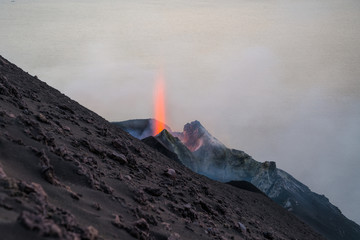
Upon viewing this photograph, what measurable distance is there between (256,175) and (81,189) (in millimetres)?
33990

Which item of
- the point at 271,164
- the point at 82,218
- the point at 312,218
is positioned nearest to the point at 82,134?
the point at 82,218

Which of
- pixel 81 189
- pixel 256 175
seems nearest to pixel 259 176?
pixel 256 175

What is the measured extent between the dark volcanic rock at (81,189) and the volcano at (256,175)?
77.9 ft

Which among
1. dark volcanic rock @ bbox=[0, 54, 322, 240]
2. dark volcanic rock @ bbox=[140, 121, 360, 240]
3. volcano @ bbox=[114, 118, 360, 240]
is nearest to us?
dark volcanic rock @ bbox=[0, 54, 322, 240]

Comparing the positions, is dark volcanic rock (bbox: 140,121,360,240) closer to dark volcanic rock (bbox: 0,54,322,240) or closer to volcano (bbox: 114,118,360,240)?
volcano (bbox: 114,118,360,240)

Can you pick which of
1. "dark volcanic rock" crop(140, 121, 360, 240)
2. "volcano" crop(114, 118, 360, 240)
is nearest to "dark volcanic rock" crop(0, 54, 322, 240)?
"volcano" crop(114, 118, 360, 240)

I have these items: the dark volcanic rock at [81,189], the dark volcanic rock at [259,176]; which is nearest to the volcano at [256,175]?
the dark volcanic rock at [259,176]

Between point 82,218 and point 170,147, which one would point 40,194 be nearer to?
point 82,218

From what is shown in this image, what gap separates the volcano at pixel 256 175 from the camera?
122 feet

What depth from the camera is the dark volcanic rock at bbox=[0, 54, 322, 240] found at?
5.43 meters

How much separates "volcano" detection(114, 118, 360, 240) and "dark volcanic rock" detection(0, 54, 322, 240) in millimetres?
23750

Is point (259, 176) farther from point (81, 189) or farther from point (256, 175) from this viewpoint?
point (81, 189)

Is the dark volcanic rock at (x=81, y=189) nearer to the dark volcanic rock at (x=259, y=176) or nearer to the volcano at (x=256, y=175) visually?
the volcano at (x=256, y=175)

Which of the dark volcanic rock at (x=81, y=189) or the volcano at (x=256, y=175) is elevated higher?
the volcano at (x=256, y=175)
